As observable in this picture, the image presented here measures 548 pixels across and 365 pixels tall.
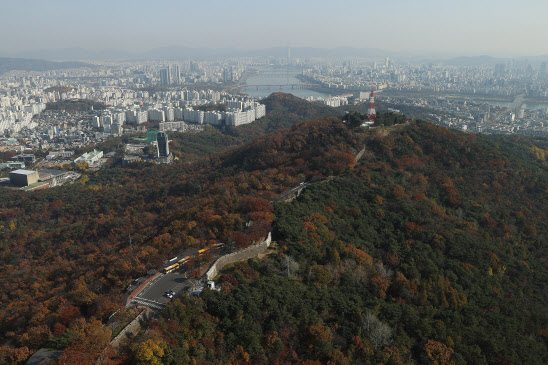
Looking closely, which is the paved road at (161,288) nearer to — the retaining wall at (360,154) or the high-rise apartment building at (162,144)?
the retaining wall at (360,154)

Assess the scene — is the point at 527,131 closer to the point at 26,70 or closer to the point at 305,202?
the point at 305,202

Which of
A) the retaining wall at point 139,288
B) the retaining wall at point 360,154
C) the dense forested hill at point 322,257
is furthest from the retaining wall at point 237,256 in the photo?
the retaining wall at point 360,154

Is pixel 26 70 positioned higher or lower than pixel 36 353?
higher

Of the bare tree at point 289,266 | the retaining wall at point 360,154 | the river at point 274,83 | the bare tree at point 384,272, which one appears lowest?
the bare tree at point 384,272

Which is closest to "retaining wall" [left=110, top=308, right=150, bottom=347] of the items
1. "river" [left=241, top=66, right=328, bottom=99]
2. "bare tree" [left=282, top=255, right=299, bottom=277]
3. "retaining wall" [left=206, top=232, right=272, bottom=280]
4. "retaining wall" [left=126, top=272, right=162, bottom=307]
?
"retaining wall" [left=126, top=272, right=162, bottom=307]

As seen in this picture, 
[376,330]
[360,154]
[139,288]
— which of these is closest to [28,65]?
[360,154]

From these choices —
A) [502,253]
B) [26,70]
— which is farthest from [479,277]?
[26,70]

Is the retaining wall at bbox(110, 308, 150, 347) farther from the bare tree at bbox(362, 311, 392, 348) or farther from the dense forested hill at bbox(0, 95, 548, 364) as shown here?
the bare tree at bbox(362, 311, 392, 348)
